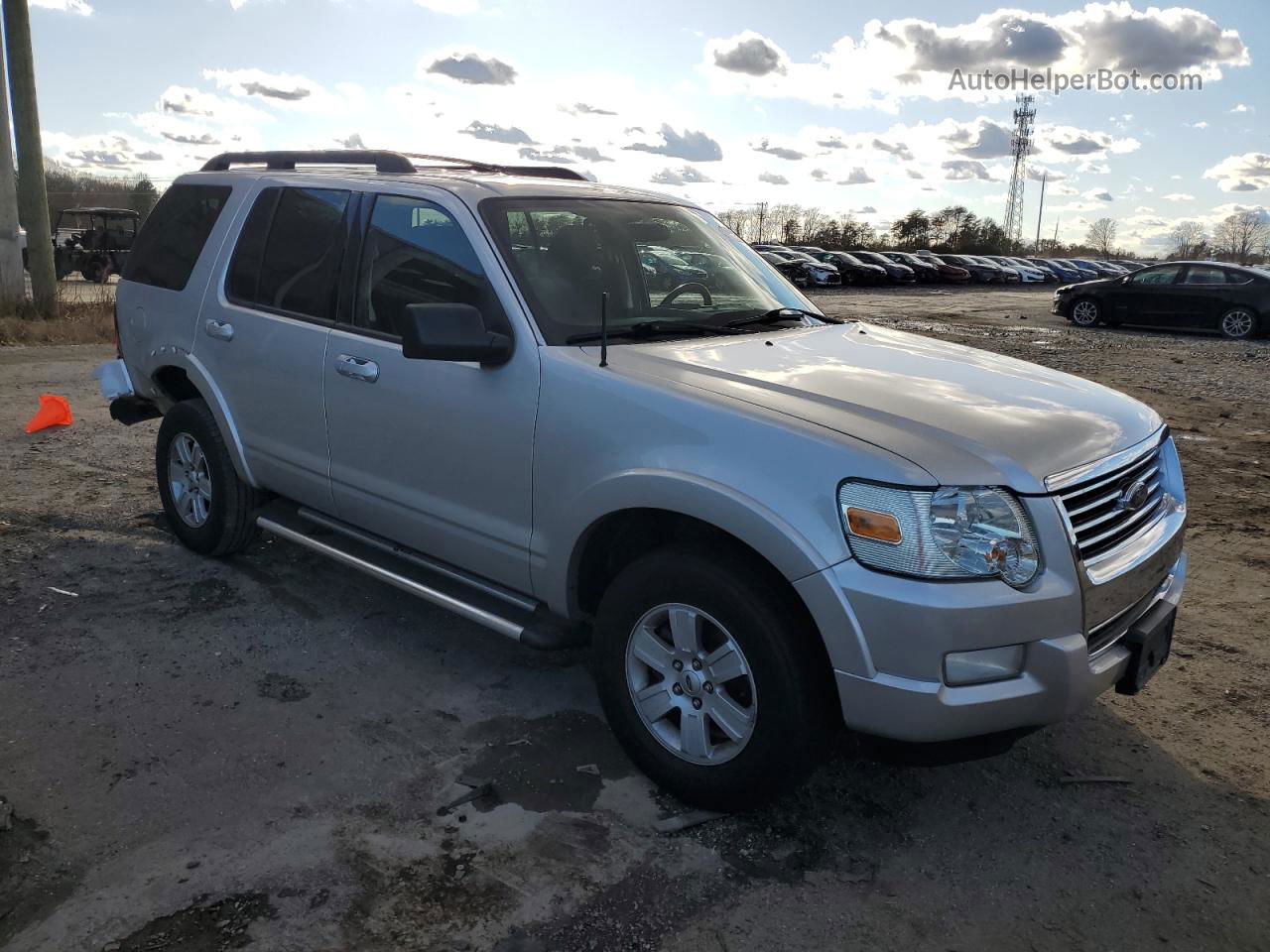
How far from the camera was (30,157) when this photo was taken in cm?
1452

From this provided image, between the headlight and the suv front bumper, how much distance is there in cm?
4

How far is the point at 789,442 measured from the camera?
2.86 meters

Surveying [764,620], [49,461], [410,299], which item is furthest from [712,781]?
[49,461]

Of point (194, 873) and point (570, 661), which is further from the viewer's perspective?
point (570, 661)

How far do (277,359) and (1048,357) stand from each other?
45.3 ft

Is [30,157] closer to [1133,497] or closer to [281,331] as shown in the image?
[281,331]

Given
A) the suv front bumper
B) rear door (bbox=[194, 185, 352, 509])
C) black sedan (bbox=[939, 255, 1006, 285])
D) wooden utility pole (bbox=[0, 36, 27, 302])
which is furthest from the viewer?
black sedan (bbox=[939, 255, 1006, 285])

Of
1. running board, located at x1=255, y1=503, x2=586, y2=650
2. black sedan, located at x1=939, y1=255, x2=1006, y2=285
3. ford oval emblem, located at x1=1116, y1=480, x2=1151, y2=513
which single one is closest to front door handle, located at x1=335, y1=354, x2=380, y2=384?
running board, located at x1=255, y1=503, x2=586, y2=650

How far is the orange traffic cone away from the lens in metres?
8.12

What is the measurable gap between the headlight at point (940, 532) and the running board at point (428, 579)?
1.21 m

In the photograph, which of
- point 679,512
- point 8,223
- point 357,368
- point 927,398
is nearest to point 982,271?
point 8,223

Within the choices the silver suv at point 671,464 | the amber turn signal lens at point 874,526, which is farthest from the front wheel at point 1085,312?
the amber turn signal lens at point 874,526

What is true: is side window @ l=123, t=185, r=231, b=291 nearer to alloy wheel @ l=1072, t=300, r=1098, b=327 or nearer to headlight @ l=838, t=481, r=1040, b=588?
headlight @ l=838, t=481, r=1040, b=588

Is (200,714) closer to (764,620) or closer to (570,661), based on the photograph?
(570,661)
